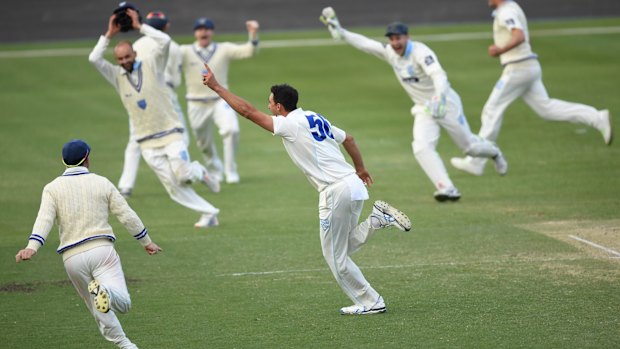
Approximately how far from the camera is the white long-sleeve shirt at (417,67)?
48.4 feet

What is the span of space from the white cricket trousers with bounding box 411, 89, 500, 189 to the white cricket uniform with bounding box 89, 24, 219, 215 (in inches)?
134

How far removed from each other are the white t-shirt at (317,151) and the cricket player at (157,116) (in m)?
4.26

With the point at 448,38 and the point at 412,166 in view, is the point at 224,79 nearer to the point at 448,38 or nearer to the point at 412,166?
the point at 412,166

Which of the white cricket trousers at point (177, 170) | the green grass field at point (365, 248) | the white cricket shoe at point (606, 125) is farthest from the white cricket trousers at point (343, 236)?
the white cricket shoe at point (606, 125)

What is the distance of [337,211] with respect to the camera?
9625 mm

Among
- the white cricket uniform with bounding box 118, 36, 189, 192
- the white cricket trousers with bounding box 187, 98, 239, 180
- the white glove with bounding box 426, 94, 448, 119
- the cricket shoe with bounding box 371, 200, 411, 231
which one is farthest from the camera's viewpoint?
the white cricket trousers with bounding box 187, 98, 239, 180

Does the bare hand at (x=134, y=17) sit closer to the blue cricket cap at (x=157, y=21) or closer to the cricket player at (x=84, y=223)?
the blue cricket cap at (x=157, y=21)

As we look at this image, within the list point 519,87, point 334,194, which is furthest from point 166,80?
point 334,194

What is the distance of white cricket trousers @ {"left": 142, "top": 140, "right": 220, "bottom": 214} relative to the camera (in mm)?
13688

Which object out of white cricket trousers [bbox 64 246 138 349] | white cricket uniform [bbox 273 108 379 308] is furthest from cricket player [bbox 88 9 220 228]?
white cricket trousers [bbox 64 246 138 349]

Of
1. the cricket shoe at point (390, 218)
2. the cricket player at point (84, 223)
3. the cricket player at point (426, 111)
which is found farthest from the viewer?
the cricket player at point (426, 111)

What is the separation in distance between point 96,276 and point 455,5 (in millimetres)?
25541

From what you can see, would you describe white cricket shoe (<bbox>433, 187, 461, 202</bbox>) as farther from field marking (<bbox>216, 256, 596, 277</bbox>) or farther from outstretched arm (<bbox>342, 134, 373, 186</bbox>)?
outstretched arm (<bbox>342, 134, 373, 186</bbox>)

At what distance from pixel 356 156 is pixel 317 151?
59cm
